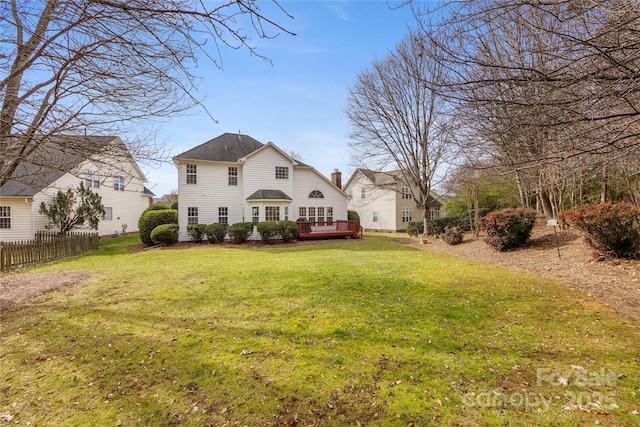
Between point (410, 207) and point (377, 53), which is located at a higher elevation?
point (377, 53)

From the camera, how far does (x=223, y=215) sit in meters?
20.2

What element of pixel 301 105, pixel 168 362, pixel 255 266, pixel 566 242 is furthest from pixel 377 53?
pixel 168 362

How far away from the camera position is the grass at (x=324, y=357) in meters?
2.94

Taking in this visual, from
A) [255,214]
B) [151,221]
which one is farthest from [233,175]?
[151,221]

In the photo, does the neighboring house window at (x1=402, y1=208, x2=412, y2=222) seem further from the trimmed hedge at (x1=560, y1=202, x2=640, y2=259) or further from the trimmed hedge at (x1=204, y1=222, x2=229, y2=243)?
the trimmed hedge at (x1=560, y1=202, x2=640, y2=259)

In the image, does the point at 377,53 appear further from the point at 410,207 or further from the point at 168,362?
the point at 168,362

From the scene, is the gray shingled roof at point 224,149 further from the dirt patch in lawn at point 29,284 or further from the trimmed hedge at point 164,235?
the dirt patch in lawn at point 29,284

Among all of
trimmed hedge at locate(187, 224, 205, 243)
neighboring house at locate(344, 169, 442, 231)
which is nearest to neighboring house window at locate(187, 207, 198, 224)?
trimmed hedge at locate(187, 224, 205, 243)

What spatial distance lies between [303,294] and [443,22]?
220 inches

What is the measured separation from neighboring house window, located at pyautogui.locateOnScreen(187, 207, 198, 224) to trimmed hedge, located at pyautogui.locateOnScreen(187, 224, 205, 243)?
801 millimetres

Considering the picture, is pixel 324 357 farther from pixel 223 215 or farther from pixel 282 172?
pixel 282 172

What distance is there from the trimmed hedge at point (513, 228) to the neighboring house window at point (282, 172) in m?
13.7

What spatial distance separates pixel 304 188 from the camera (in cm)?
2217

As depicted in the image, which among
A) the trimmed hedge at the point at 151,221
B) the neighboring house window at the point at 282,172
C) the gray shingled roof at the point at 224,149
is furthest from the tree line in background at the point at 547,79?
the trimmed hedge at the point at 151,221
